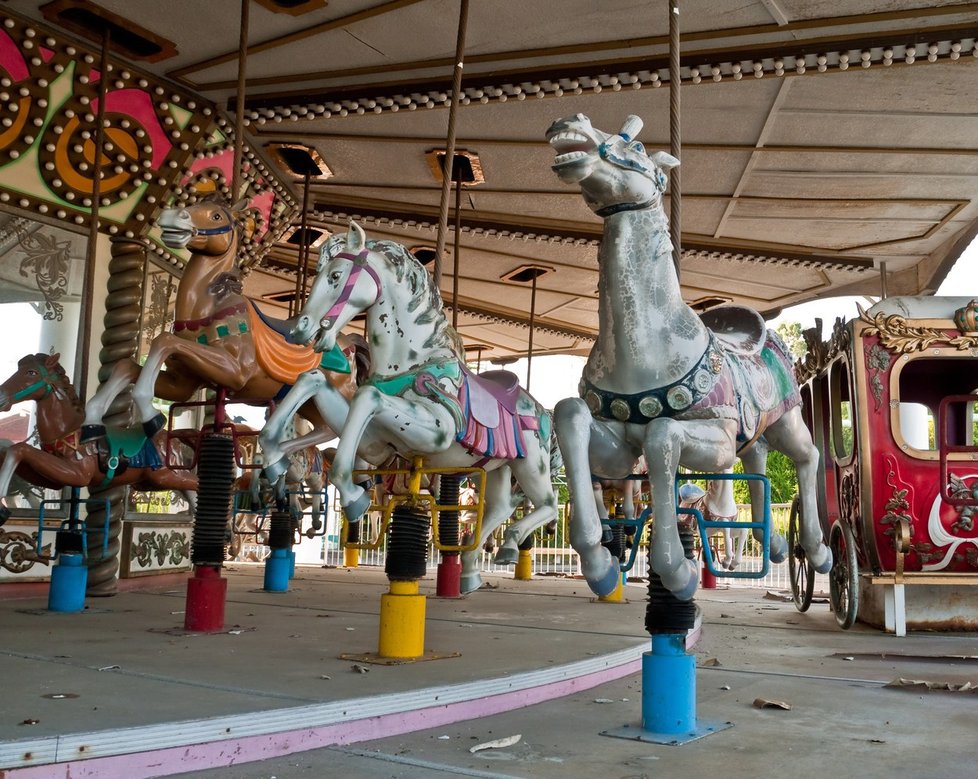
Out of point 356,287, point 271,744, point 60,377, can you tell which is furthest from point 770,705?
point 60,377

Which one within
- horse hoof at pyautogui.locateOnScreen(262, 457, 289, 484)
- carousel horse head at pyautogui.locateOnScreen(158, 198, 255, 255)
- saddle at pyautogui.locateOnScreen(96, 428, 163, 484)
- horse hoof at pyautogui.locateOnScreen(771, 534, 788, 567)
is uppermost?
carousel horse head at pyautogui.locateOnScreen(158, 198, 255, 255)

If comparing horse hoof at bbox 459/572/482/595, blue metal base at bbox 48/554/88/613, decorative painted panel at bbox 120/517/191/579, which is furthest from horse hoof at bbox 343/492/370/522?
decorative painted panel at bbox 120/517/191/579

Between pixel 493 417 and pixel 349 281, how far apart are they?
3.27 ft

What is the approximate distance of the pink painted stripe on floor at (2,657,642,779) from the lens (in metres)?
2.44

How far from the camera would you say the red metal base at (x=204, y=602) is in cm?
498

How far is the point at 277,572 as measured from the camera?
320 inches

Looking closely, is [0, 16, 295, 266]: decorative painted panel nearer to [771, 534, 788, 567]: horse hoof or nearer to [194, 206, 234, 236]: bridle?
[194, 206, 234, 236]: bridle

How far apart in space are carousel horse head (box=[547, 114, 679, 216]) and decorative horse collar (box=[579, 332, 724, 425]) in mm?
569

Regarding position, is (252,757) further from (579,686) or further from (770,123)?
(770,123)

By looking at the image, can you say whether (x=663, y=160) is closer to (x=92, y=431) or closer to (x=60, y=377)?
(x=92, y=431)

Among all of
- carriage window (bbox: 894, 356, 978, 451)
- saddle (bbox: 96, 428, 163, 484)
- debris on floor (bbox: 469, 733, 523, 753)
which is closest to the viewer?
debris on floor (bbox: 469, 733, 523, 753)

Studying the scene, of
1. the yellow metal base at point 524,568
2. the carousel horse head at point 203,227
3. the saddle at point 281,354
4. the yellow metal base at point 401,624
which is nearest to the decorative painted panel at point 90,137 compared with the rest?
the carousel horse head at point 203,227

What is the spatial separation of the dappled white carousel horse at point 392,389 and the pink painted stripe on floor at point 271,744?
1.99 ft

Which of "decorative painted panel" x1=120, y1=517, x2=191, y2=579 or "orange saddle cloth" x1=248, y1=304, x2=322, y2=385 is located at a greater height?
"orange saddle cloth" x1=248, y1=304, x2=322, y2=385
